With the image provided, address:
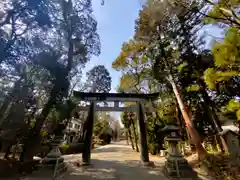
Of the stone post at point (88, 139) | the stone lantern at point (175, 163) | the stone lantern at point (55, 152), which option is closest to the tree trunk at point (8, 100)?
the stone lantern at point (55, 152)

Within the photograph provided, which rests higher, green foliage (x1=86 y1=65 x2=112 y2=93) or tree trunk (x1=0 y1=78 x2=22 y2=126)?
green foliage (x1=86 y1=65 x2=112 y2=93)

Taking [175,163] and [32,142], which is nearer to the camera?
[175,163]

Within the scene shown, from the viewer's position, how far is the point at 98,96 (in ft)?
30.3

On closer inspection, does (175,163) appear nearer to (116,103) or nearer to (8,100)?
(116,103)

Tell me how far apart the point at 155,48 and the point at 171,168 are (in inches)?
271

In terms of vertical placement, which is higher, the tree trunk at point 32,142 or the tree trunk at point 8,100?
the tree trunk at point 8,100

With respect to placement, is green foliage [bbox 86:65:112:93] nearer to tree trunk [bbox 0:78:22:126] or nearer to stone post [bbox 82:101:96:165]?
stone post [bbox 82:101:96:165]

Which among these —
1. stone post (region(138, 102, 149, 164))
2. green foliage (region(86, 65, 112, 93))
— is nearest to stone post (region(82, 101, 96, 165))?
stone post (region(138, 102, 149, 164))

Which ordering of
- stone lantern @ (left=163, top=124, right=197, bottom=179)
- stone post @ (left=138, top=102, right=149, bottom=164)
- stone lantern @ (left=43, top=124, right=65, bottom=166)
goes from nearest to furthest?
stone lantern @ (left=163, top=124, right=197, bottom=179) → stone lantern @ (left=43, top=124, right=65, bottom=166) → stone post @ (left=138, top=102, right=149, bottom=164)

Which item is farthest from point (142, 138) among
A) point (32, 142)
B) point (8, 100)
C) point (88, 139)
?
point (8, 100)

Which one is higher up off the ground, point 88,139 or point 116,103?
point 116,103

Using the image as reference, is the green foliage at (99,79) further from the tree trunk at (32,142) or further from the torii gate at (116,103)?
the tree trunk at (32,142)

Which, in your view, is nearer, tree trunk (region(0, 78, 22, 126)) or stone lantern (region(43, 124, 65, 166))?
stone lantern (region(43, 124, 65, 166))

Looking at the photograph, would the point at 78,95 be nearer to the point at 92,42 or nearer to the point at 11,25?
the point at 92,42
